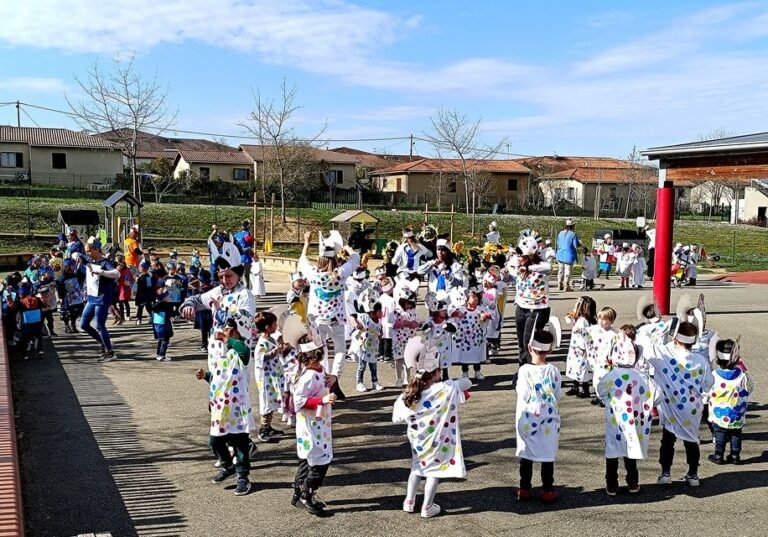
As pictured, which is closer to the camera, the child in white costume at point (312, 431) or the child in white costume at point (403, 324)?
the child in white costume at point (312, 431)

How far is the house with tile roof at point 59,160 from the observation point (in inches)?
1834

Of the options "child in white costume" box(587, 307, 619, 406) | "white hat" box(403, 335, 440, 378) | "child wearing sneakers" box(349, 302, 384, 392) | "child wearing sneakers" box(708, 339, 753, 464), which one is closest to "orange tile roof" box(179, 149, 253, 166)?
"child wearing sneakers" box(349, 302, 384, 392)

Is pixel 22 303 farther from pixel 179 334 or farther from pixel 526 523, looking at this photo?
pixel 526 523

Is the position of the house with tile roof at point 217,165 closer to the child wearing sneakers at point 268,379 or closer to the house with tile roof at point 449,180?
the house with tile roof at point 449,180

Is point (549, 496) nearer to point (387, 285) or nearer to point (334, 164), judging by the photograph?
point (387, 285)

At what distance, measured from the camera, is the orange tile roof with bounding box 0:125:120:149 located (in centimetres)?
4691

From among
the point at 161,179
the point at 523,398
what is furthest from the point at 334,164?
the point at 523,398

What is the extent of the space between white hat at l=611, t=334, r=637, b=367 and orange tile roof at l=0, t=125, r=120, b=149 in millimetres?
42754

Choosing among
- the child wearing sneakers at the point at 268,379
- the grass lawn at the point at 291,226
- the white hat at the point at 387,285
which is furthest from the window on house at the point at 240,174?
the child wearing sneakers at the point at 268,379

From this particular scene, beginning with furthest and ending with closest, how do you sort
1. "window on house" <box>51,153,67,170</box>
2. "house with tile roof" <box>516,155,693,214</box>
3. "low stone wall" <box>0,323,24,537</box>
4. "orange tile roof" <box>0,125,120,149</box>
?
"house with tile roof" <box>516,155,693,214</box>, "window on house" <box>51,153,67,170</box>, "orange tile roof" <box>0,125,120,149</box>, "low stone wall" <box>0,323,24,537</box>

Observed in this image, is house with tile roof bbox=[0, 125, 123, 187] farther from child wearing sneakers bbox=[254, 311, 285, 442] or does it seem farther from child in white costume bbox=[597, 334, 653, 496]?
child in white costume bbox=[597, 334, 653, 496]

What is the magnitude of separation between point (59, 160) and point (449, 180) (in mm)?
27313

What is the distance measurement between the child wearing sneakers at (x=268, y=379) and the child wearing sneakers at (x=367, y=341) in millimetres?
2016

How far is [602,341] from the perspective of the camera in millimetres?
8695
